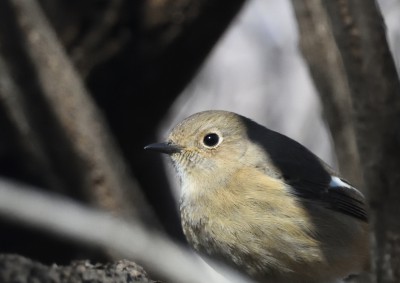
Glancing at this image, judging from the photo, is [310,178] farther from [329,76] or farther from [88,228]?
[88,228]

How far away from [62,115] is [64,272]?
3.08 m

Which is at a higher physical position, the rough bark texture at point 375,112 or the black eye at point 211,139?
the black eye at point 211,139

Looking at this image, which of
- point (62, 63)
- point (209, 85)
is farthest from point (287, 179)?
point (209, 85)

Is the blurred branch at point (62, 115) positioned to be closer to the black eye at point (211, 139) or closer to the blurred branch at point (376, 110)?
the black eye at point (211, 139)

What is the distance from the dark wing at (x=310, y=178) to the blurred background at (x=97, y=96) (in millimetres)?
506

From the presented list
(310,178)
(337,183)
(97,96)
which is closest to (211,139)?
(310,178)

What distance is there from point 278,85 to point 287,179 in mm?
4593

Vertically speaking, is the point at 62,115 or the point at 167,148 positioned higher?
the point at 62,115

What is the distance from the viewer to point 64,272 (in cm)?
344

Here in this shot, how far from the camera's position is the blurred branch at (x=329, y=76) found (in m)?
5.98

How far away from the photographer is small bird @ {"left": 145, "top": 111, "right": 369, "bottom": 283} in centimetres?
514

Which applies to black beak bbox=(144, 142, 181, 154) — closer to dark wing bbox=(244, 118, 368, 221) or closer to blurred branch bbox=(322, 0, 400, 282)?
dark wing bbox=(244, 118, 368, 221)

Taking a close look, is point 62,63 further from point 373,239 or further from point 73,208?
point 373,239

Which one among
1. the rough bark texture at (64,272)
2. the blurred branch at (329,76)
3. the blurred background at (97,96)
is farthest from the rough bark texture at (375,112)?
the blurred background at (97,96)
